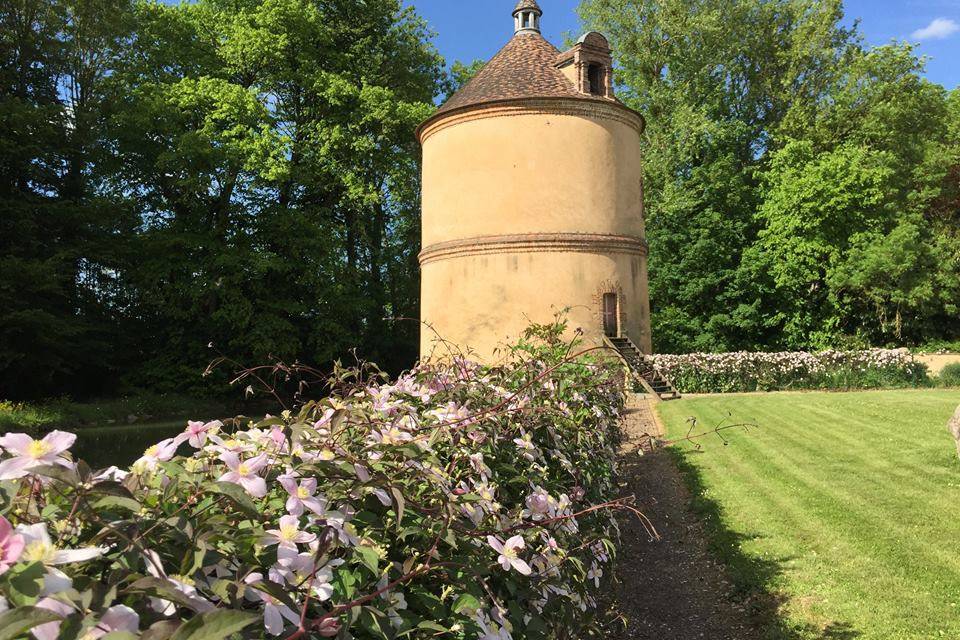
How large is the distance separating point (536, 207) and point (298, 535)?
16.3 m

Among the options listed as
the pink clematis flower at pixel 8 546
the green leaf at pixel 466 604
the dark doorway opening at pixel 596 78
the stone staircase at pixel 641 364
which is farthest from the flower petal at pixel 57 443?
the dark doorway opening at pixel 596 78

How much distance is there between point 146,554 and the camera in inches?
43.1

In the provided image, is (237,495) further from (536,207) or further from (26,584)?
(536,207)

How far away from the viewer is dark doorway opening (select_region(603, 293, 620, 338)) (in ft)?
58.0

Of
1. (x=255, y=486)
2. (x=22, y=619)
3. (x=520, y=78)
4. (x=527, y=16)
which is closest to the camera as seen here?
(x=22, y=619)

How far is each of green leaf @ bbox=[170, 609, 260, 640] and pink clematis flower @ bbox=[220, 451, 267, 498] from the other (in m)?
0.42

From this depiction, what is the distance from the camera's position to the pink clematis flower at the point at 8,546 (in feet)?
3.00

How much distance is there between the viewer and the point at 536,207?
677 inches

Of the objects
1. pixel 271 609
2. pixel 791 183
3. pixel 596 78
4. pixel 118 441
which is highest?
pixel 596 78

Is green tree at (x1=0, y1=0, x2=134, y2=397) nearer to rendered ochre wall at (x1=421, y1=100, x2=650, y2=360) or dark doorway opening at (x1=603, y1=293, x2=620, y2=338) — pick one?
rendered ochre wall at (x1=421, y1=100, x2=650, y2=360)

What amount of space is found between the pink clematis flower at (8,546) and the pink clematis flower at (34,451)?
0.60 feet

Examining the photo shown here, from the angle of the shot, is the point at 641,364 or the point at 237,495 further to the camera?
the point at 641,364

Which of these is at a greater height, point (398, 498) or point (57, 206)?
point (57, 206)

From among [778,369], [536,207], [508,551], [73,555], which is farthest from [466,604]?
[778,369]
